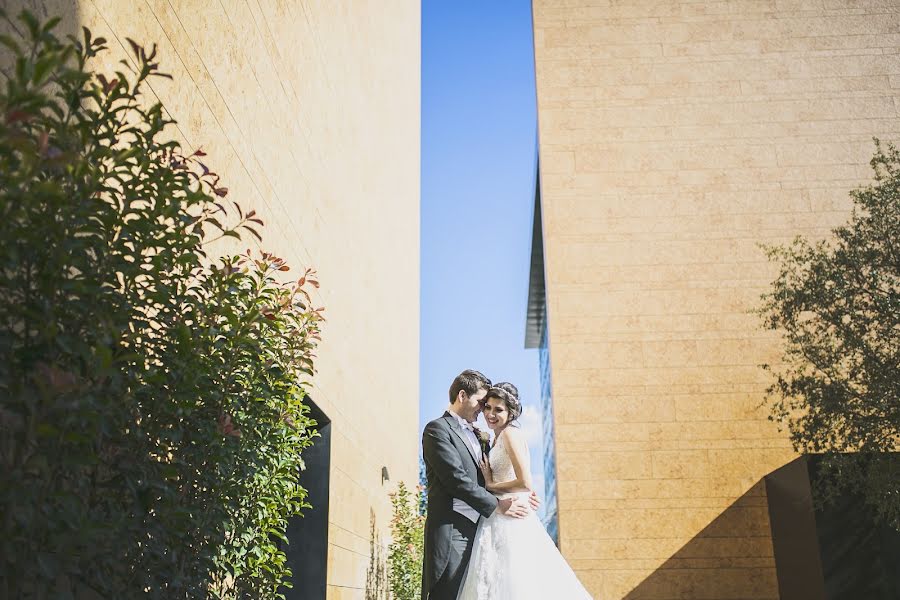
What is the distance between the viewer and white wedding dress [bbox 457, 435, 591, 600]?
3.88 m

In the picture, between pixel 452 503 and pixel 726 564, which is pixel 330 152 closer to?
pixel 452 503

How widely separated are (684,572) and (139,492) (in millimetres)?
8900

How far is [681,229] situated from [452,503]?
25.4 ft

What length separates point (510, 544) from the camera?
13.1ft

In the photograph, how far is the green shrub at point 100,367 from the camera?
1.41m

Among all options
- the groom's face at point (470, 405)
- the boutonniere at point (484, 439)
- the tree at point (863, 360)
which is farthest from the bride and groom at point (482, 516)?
the tree at point (863, 360)

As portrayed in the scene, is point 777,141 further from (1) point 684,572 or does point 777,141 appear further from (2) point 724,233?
(1) point 684,572

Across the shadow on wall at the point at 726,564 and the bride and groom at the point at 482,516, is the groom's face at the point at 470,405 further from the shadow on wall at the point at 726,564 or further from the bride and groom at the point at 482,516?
the shadow on wall at the point at 726,564

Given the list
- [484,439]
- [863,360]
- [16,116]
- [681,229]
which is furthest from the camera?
[681,229]

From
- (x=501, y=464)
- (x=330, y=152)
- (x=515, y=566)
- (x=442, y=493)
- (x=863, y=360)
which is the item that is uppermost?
(x=330, y=152)

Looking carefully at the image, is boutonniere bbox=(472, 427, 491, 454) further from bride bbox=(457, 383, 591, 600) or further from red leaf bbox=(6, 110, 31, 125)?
red leaf bbox=(6, 110, 31, 125)

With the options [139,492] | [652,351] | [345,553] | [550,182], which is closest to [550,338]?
[652,351]

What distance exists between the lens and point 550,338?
34.5 feet

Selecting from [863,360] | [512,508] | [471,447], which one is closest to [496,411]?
[471,447]
